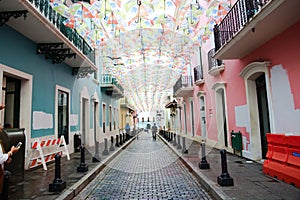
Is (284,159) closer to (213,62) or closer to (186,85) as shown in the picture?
(213,62)

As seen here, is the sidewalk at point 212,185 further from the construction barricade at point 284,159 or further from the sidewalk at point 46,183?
the construction barricade at point 284,159

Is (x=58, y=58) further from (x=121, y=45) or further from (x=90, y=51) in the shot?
(x=121, y=45)

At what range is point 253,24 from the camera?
580 centimetres

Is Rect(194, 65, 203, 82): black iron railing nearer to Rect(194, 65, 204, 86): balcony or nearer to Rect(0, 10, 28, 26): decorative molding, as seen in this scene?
Rect(194, 65, 204, 86): balcony

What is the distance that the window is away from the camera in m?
9.80

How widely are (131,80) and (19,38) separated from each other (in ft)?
61.7

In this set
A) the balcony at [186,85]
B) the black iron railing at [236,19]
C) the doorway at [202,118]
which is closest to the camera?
the black iron railing at [236,19]

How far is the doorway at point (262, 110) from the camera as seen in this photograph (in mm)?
7812

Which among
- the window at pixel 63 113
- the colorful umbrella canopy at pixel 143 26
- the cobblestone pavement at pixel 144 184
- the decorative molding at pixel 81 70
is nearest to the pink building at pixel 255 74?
the colorful umbrella canopy at pixel 143 26

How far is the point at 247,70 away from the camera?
316 inches

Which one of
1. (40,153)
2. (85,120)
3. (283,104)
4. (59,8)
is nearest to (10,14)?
(59,8)

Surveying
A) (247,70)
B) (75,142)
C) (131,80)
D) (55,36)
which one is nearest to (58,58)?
(55,36)

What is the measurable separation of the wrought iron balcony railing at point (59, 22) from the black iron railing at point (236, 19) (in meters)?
5.95

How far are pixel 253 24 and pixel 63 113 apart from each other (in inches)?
330
